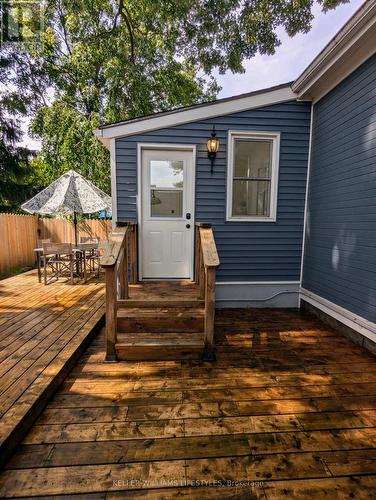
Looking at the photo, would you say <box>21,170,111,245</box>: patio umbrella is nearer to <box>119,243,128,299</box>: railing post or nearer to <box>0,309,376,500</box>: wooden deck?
<box>119,243,128,299</box>: railing post

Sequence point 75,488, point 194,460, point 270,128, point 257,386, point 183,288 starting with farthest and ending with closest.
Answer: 1. point 270,128
2. point 183,288
3. point 257,386
4. point 194,460
5. point 75,488

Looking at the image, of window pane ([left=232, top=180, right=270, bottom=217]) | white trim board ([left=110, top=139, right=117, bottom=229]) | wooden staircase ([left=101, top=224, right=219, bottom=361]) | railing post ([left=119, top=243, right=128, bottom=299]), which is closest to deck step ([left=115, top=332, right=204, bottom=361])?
wooden staircase ([left=101, top=224, right=219, bottom=361])

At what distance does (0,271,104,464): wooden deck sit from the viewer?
173 cm

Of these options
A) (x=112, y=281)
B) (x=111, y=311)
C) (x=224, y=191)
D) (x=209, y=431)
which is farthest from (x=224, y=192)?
(x=209, y=431)

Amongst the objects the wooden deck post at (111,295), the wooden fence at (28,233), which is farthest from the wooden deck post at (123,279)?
the wooden fence at (28,233)

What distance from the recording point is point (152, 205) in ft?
13.2

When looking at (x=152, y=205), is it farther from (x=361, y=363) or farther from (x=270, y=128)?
(x=361, y=363)

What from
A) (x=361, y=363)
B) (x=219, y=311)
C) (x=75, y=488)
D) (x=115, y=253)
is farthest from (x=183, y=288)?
→ (x=75, y=488)

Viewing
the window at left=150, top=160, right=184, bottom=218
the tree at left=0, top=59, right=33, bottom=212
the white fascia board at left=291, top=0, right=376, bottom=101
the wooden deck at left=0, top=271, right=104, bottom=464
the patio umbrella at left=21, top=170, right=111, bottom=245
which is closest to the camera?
the wooden deck at left=0, top=271, right=104, bottom=464

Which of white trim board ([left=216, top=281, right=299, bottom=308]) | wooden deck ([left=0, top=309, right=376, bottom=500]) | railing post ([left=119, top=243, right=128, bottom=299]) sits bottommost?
wooden deck ([left=0, top=309, right=376, bottom=500])

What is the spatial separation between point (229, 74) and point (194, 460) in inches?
357

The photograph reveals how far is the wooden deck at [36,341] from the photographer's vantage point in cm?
173

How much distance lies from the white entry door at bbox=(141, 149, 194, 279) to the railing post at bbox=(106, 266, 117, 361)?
1.62 metres

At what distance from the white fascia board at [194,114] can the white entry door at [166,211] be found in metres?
0.36
